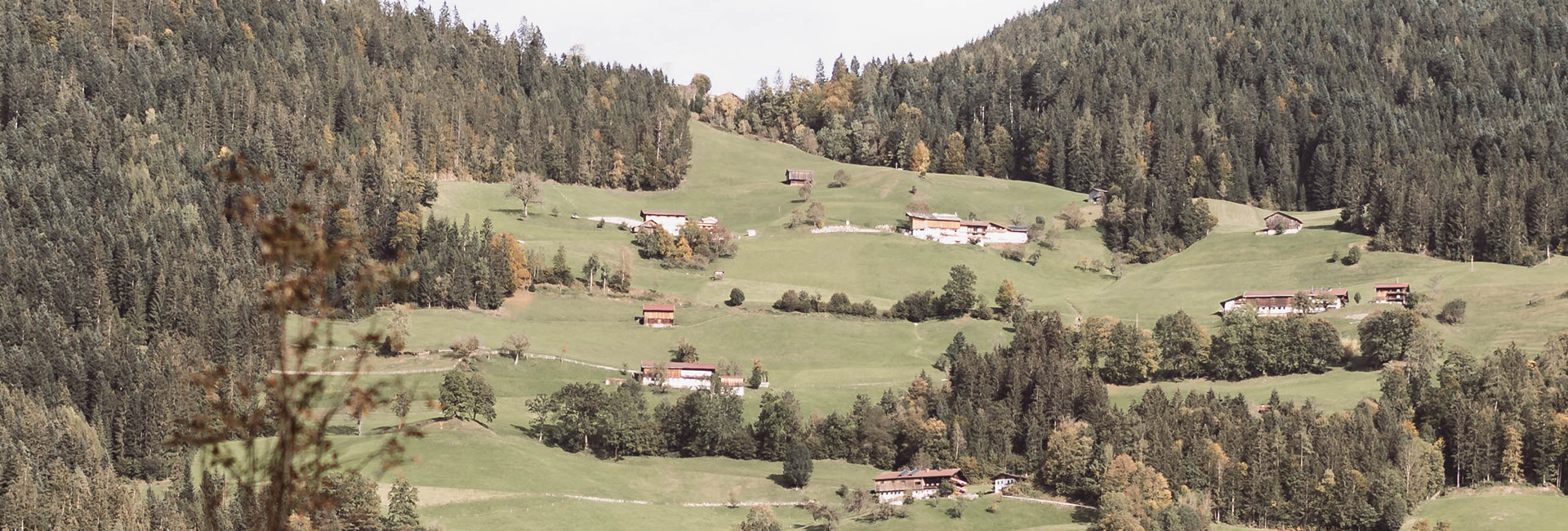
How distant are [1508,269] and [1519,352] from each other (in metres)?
46.2

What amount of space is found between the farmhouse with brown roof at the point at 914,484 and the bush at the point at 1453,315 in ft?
221

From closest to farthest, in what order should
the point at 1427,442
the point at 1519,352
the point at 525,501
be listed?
the point at 525,501, the point at 1427,442, the point at 1519,352

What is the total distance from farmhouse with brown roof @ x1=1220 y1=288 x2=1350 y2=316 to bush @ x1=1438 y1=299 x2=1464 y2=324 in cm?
1267

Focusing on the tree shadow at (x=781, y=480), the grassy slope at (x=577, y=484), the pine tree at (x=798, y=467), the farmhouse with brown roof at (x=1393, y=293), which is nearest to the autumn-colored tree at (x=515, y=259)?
the grassy slope at (x=577, y=484)

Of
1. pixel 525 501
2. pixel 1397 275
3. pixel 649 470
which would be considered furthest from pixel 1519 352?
pixel 525 501

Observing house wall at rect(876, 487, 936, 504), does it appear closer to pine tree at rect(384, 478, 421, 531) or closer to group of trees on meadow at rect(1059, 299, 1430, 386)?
group of trees on meadow at rect(1059, 299, 1430, 386)

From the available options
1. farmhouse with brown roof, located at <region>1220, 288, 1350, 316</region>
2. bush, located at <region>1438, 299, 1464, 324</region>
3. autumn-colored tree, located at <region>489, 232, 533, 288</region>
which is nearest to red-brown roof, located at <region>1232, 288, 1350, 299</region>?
farmhouse with brown roof, located at <region>1220, 288, 1350, 316</region>

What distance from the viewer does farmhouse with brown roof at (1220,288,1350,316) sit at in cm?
18762

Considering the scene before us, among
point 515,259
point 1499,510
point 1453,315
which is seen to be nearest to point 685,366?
point 515,259

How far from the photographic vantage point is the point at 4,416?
140 meters

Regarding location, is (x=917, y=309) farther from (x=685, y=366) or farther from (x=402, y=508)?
(x=402, y=508)

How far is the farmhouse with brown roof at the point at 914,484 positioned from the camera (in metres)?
136

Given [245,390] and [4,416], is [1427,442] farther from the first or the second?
[245,390]

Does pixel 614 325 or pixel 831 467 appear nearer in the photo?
pixel 831 467
